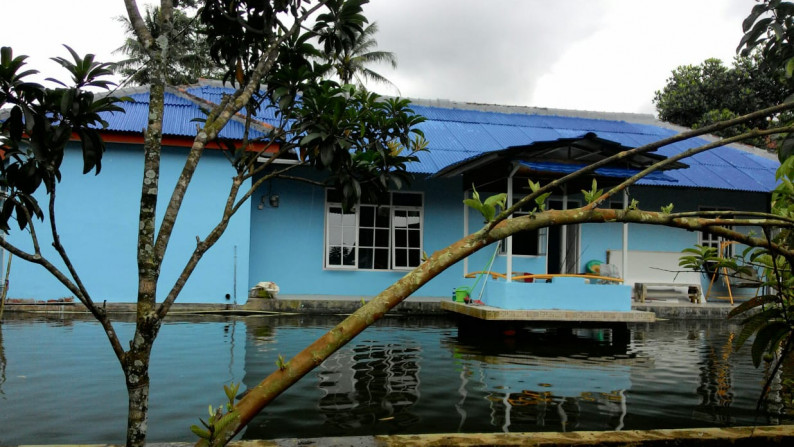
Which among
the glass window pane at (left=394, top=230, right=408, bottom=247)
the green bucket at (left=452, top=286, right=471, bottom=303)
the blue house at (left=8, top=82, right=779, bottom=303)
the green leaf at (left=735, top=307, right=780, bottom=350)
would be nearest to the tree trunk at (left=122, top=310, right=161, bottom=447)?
the green leaf at (left=735, top=307, right=780, bottom=350)

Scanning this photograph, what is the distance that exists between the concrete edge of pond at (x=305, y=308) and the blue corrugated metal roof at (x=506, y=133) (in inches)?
101

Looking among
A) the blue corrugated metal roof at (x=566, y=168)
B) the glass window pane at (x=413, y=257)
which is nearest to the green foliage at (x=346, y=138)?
the blue corrugated metal roof at (x=566, y=168)

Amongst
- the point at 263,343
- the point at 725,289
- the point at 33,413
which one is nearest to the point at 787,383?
the point at 263,343

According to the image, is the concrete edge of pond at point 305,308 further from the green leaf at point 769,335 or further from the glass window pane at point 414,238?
the green leaf at point 769,335

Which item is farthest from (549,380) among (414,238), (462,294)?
(414,238)

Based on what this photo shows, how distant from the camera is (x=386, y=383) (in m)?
5.61

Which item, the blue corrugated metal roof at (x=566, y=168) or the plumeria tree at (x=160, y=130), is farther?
the blue corrugated metal roof at (x=566, y=168)

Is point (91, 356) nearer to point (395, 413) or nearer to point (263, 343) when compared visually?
point (263, 343)

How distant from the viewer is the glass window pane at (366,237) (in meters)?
12.8

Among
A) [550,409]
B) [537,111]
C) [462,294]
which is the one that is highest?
[537,111]

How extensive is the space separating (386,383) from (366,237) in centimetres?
730

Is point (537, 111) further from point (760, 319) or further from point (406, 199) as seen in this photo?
point (760, 319)

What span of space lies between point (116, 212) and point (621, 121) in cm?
1307

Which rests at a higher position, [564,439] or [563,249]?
[563,249]
